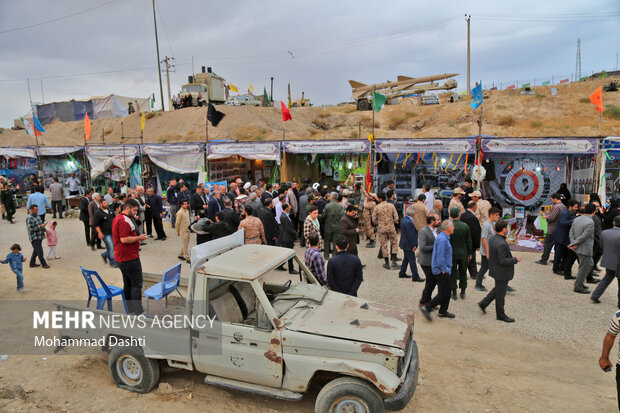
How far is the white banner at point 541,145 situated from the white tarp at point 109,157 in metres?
13.5

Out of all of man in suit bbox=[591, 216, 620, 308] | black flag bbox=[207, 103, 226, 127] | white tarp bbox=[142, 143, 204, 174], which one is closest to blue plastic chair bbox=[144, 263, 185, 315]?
man in suit bbox=[591, 216, 620, 308]

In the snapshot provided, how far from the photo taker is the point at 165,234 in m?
13.0

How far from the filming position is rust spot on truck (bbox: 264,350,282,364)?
12.6 feet

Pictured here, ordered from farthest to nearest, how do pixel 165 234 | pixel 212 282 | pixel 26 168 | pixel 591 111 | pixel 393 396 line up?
1. pixel 591 111
2. pixel 26 168
3. pixel 165 234
4. pixel 212 282
5. pixel 393 396

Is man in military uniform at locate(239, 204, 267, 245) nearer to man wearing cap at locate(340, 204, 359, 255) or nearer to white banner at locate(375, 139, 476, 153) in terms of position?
man wearing cap at locate(340, 204, 359, 255)

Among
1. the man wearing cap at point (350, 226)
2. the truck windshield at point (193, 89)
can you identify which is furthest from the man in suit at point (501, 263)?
the truck windshield at point (193, 89)

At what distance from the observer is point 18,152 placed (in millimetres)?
18516

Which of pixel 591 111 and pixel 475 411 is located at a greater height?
pixel 591 111

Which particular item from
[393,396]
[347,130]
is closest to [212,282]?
[393,396]

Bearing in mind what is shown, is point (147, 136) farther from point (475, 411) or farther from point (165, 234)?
point (475, 411)

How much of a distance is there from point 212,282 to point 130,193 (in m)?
9.19

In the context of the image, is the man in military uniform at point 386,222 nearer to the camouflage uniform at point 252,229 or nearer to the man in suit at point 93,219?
the camouflage uniform at point 252,229

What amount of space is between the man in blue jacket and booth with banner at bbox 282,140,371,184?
708cm

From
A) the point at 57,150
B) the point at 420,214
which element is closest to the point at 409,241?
the point at 420,214
